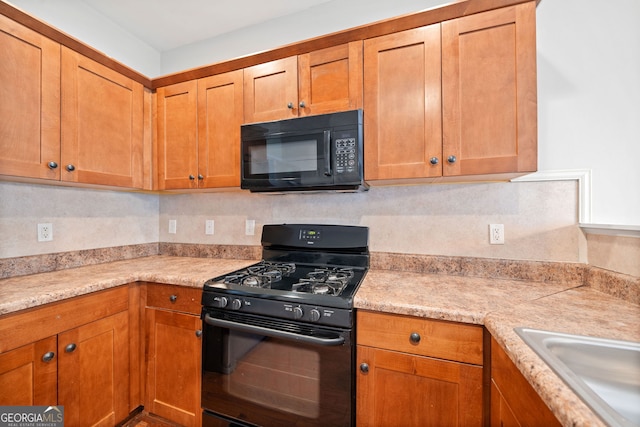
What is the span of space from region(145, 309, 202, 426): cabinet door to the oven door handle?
0.21 meters

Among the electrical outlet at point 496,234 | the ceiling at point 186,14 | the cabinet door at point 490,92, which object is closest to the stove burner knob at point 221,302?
the cabinet door at point 490,92

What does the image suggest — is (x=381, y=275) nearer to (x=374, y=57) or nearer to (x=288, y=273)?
(x=288, y=273)

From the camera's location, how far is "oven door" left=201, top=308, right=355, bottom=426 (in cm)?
111

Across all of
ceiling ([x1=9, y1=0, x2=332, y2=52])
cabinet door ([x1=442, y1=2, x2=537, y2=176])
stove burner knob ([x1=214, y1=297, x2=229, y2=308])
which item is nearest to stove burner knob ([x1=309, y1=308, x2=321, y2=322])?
stove burner knob ([x1=214, y1=297, x2=229, y2=308])

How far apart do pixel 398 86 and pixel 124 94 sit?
1763mm

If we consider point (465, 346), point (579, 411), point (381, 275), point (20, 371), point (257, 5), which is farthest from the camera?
point (257, 5)

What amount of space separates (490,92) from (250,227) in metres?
1.68

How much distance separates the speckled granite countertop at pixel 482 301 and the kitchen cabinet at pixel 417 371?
68mm

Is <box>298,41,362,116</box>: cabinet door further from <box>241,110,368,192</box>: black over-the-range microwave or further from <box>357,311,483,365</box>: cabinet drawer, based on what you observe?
<box>357,311,483,365</box>: cabinet drawer

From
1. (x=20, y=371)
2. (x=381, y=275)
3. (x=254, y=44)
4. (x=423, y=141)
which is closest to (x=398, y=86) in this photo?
(x=423, y=141)

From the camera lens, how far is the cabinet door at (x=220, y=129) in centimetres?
173

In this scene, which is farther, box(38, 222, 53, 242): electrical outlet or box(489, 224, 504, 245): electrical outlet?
box(38, 222, 53, 242): electrical outlet

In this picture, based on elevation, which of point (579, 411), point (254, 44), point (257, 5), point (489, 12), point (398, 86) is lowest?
point (579, 411)

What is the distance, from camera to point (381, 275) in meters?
1.54
